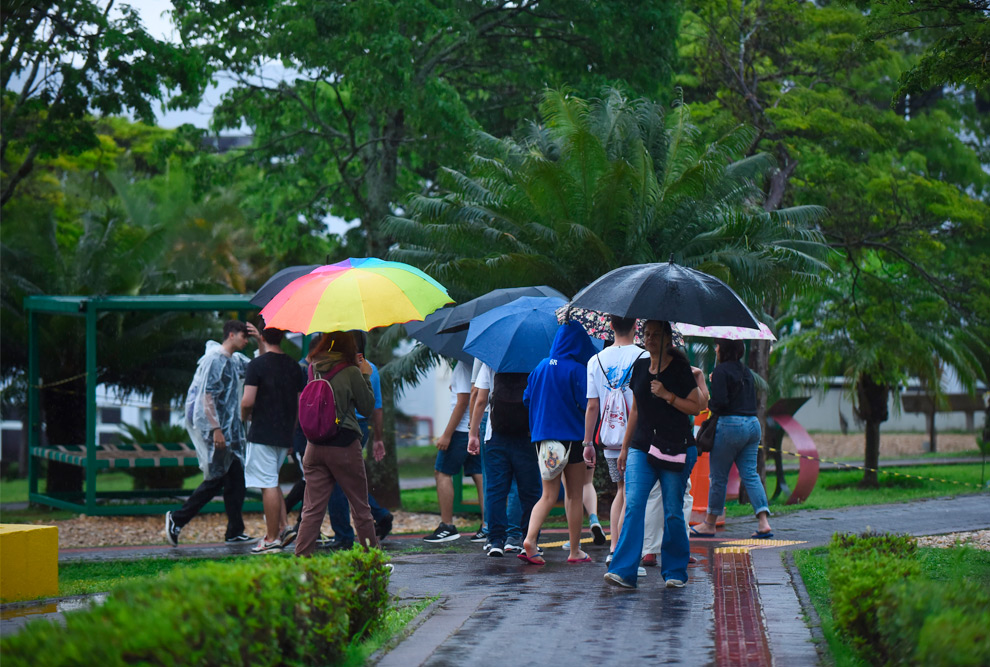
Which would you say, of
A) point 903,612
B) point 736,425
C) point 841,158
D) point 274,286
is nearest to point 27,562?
point 274,286

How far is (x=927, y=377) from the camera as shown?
2080 centimetres

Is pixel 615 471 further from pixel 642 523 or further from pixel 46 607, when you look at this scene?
pixel 46 607

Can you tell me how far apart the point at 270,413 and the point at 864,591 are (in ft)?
18.4

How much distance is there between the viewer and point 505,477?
8766mm

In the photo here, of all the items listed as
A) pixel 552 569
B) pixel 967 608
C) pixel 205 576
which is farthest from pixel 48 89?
pixel 967 608

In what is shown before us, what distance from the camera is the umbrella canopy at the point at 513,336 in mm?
8633

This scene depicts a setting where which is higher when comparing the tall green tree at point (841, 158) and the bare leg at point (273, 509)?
the tall green tree at point (841, 158)

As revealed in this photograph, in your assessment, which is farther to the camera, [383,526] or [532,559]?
[383,526]

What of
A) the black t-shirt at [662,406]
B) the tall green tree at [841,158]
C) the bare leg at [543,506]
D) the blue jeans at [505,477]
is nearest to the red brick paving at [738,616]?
the black t-shirt at [662,406]

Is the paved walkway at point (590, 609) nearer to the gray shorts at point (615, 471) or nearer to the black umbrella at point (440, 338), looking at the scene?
the gray shorts at point (615, 471)

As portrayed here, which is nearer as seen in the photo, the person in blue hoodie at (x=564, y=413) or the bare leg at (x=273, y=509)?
the person in blue hoodie at (x=564, y=413)

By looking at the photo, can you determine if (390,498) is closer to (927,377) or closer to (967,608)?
(927,377)

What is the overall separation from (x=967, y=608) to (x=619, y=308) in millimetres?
3071

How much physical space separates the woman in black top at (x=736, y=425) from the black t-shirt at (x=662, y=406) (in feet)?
9.01
